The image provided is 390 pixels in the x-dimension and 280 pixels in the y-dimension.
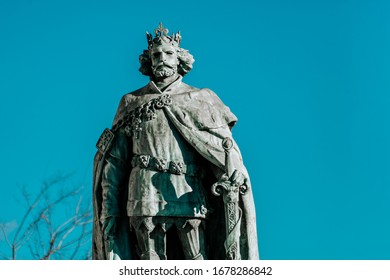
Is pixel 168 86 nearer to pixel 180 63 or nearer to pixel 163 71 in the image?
pixel 163 71

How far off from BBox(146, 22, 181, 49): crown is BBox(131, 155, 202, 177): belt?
158 cm

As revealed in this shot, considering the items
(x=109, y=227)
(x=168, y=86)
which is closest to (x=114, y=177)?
(x=109, y=227)

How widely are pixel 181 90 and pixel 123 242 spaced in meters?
2.09

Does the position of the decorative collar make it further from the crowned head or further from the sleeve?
the sleeve

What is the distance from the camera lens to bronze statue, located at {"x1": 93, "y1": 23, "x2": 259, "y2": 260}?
49.1 ft

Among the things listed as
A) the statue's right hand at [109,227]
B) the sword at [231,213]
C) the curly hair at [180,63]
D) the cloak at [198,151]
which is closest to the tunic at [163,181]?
the cloak at [198,151]

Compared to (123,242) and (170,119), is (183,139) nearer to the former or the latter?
(170,119)

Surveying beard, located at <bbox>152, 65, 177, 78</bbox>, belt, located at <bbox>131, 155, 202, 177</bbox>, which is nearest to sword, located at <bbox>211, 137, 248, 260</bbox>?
belt, located at <bbox>131, 155, 202, 177</bbox>

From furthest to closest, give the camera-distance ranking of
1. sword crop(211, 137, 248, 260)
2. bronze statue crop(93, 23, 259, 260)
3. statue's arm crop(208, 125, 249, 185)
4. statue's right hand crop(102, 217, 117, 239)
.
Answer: statue's right hand crop(102, 217, 117, 239), bronze statue crop(93, 23, 259, 260), statue's arm crop(208, 125, 249, 185), sword crop(211, 137, 248, 260)

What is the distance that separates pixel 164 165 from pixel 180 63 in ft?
5.20

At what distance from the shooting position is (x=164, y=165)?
15086 millimetres

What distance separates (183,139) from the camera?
15359mm

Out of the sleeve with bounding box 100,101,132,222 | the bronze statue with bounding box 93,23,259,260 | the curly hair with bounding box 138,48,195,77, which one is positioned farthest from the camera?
the curly hair with bounding box 138,48,195,77
